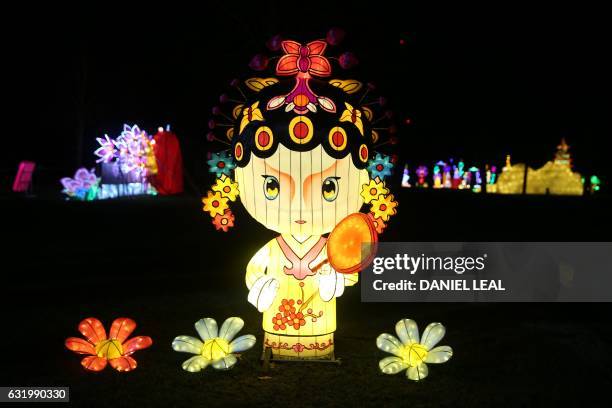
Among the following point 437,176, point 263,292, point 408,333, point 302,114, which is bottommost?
point 408,333

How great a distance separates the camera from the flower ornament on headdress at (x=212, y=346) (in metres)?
4.68

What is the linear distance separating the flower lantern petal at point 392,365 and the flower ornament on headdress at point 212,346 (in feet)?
3.42

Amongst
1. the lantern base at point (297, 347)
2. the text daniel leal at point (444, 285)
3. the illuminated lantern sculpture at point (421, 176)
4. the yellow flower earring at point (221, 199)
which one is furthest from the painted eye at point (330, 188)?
the illuminated lantern sculpture at point (421, 176)

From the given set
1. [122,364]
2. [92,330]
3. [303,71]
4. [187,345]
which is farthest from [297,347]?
[303,71]

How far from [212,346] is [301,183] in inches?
58.5

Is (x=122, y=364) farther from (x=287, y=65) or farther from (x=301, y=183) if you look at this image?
(x=287, y=65)

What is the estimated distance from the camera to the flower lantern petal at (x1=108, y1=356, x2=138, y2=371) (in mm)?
4660

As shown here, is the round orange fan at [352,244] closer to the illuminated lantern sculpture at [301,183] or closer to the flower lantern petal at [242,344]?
the illuminated lantern sculpture at [301,183]

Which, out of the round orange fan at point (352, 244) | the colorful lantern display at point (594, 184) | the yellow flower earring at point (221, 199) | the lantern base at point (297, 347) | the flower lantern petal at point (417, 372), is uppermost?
the colorful lantern display at point (594, 184)

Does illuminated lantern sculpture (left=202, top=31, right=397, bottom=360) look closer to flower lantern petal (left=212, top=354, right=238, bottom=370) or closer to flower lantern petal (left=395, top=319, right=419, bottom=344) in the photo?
flower lantern petal (left=212, top=354, right=238, bottom=370)

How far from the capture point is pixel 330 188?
4477 millimetres

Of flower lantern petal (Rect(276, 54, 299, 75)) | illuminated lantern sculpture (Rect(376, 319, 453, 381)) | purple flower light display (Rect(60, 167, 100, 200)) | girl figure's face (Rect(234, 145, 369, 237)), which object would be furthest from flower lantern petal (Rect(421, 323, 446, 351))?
purple flower light display (Rect(60, 167, 100, 200))

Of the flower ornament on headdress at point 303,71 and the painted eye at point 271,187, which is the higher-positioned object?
the flower ornament on headdress at point 303,71

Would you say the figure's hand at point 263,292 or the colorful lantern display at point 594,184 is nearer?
the figure's hand at point 263,292
